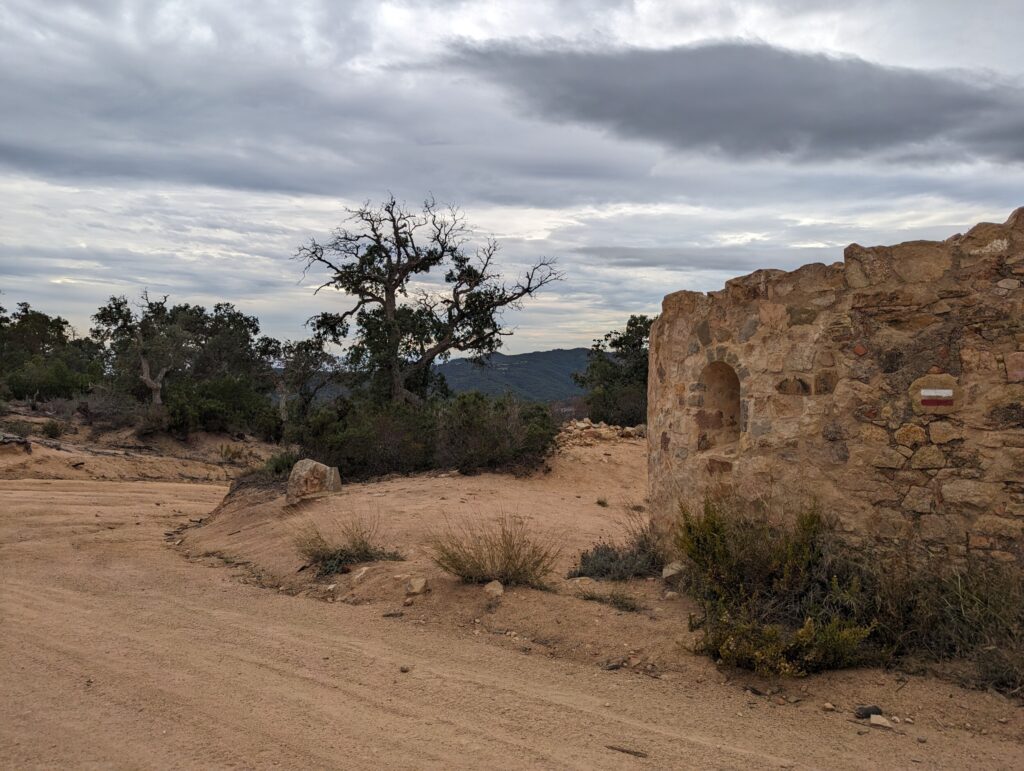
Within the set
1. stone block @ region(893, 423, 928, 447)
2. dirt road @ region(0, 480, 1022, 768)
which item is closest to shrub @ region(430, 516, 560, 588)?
dirt road @ region(0, 480, 1022, 768)

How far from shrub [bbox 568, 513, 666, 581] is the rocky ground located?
20 cm

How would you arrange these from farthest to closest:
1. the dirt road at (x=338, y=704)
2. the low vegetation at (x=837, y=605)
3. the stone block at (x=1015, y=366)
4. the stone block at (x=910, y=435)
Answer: the stone block at (x=910, y=435) → the stone block at (x=1015, y=366) → the low vegetation at (x=837, y=605) → the dirt road at (x=338, y=704)

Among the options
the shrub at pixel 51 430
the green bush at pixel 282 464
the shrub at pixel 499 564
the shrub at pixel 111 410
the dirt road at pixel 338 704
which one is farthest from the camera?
the shrub at pixel 111 410

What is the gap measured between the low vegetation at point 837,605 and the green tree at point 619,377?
15.3 m

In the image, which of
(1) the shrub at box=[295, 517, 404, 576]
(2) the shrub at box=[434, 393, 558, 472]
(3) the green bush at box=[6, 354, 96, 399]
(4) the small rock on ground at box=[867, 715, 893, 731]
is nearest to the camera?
(4) the small rock on ground at box=[867, 715, 893, 731]

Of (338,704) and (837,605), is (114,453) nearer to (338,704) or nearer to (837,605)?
(338,704)

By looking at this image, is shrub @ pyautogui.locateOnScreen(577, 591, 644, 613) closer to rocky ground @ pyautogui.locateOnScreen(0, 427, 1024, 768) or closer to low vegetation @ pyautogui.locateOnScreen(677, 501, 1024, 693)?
rocky ground @ pyautogui.locateOnScreen(0, 427, 1024, 768)

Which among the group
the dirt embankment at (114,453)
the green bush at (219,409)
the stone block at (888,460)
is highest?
the stone block at (888,460)

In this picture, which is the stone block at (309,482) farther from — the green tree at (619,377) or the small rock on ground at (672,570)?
the green tree at (619,377)

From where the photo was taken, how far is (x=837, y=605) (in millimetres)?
4605

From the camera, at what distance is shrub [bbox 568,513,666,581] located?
6.26 m

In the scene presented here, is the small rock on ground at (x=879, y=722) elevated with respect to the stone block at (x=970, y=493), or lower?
lower

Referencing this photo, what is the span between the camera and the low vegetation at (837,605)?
13.6ft

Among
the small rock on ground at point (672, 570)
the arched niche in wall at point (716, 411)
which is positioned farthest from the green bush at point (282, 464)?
the arched niche in wall at point (716, 411)
